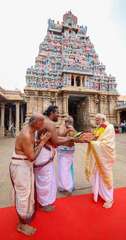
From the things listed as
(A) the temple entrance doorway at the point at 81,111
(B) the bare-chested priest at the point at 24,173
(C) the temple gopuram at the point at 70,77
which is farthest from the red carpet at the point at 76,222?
(A) the temple entrance doorway at the point at 81,111

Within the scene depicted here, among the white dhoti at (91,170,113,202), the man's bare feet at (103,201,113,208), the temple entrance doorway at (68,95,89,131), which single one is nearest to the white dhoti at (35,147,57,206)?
the white dhoti at (91,170,113,202)

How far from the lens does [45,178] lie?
2799mm

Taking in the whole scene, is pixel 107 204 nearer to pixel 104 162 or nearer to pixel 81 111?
pixel 104 162

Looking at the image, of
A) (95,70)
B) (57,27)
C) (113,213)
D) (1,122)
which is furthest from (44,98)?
(113,213)

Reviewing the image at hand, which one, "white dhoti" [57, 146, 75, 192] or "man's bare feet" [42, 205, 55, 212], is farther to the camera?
"white dhoti" [57, 146, 75, 192]

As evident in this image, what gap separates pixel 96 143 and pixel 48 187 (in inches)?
41.4

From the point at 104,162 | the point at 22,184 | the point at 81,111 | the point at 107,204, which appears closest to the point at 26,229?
the point at 22,184

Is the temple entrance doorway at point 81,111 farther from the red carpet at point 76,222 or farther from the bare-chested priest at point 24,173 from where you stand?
the bare-chested priest at point 24,173

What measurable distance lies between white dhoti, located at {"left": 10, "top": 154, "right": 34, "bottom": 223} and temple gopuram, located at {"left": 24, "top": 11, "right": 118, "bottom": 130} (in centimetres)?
1612

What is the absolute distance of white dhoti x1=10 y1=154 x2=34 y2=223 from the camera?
7.36ft

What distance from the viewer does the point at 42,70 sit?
1953cm

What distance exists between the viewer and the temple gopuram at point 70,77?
61.4 feet

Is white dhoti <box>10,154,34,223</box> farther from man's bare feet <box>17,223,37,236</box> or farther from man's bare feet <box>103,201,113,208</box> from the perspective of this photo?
man's bare feet <box>103,201,113,208</box>

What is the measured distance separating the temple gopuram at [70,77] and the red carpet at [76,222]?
51.5ft
